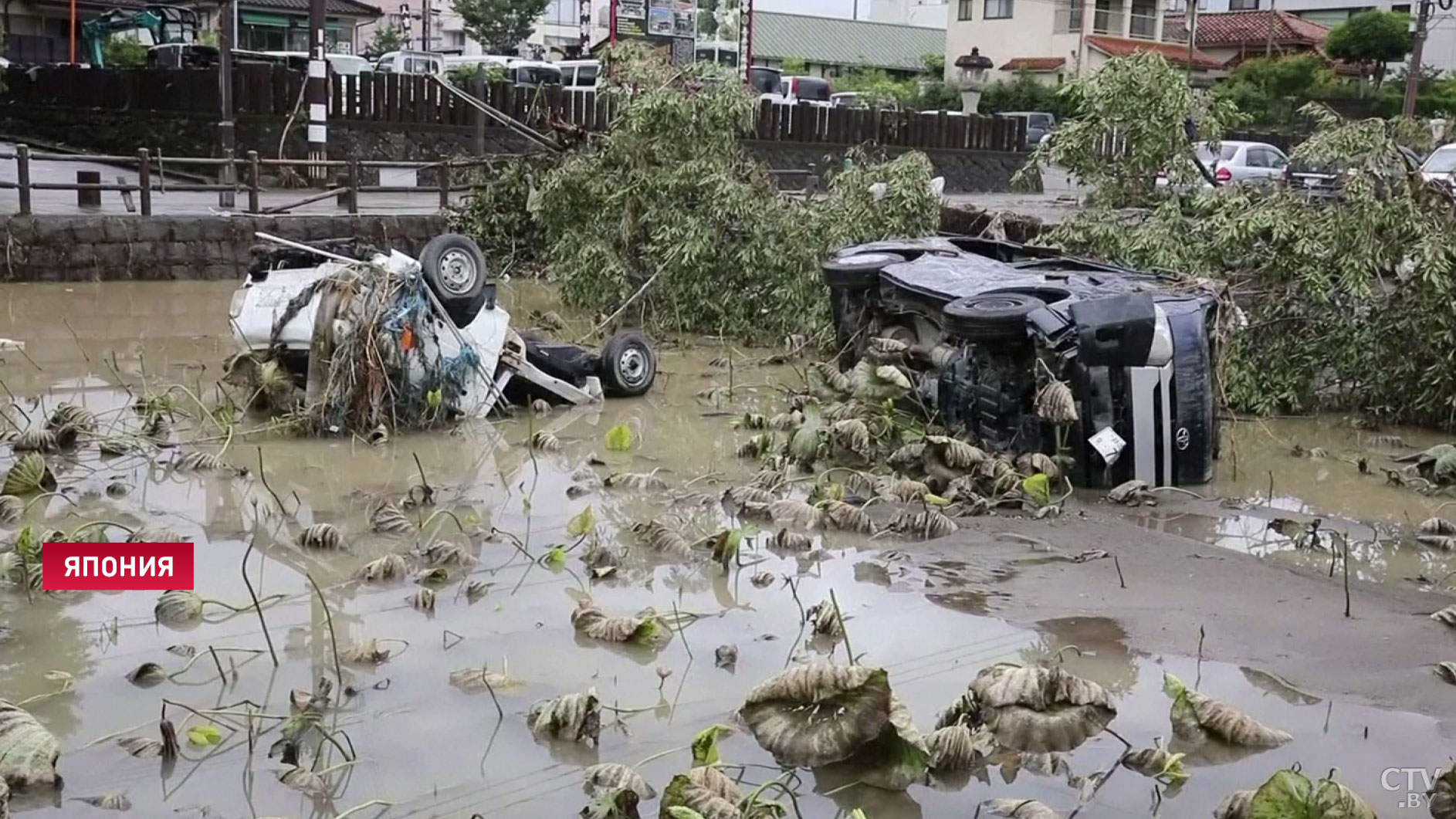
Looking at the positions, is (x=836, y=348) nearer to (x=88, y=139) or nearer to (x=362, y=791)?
(x=362, y=791)

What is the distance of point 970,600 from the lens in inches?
232

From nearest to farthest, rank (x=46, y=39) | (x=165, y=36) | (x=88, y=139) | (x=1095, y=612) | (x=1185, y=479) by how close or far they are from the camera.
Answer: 1. (x=1095, y=612)
2. (x=1185, y=479)
3. (x=88, y=139)
4. (x=165, y=36)
5. (x=46, y=39)

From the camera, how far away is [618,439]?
8820 mm

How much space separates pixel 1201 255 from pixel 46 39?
38.0m

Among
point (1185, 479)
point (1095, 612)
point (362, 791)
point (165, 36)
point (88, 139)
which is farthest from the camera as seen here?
point (165, 36)

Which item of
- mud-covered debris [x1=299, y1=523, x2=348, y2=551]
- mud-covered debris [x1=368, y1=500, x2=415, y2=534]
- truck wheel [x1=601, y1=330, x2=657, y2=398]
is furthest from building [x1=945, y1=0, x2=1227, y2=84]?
mud-covered debris [x1=299, y1=523, x2=348, y2=551]

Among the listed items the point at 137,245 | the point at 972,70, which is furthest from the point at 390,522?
the point at 972,70

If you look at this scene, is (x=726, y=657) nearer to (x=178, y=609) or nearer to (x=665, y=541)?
(x=665, y=541)

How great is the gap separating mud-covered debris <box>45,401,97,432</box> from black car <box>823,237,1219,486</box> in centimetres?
486

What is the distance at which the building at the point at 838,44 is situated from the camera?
60.7 meters

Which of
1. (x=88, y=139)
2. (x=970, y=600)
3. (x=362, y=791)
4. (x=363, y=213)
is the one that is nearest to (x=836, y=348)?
(x=970, y=600)

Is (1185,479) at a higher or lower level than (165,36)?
lower

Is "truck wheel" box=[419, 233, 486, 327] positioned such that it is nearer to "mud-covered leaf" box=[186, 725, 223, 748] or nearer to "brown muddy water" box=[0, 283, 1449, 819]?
"brown muddy water" box=[0, 283, 1449, 819]
